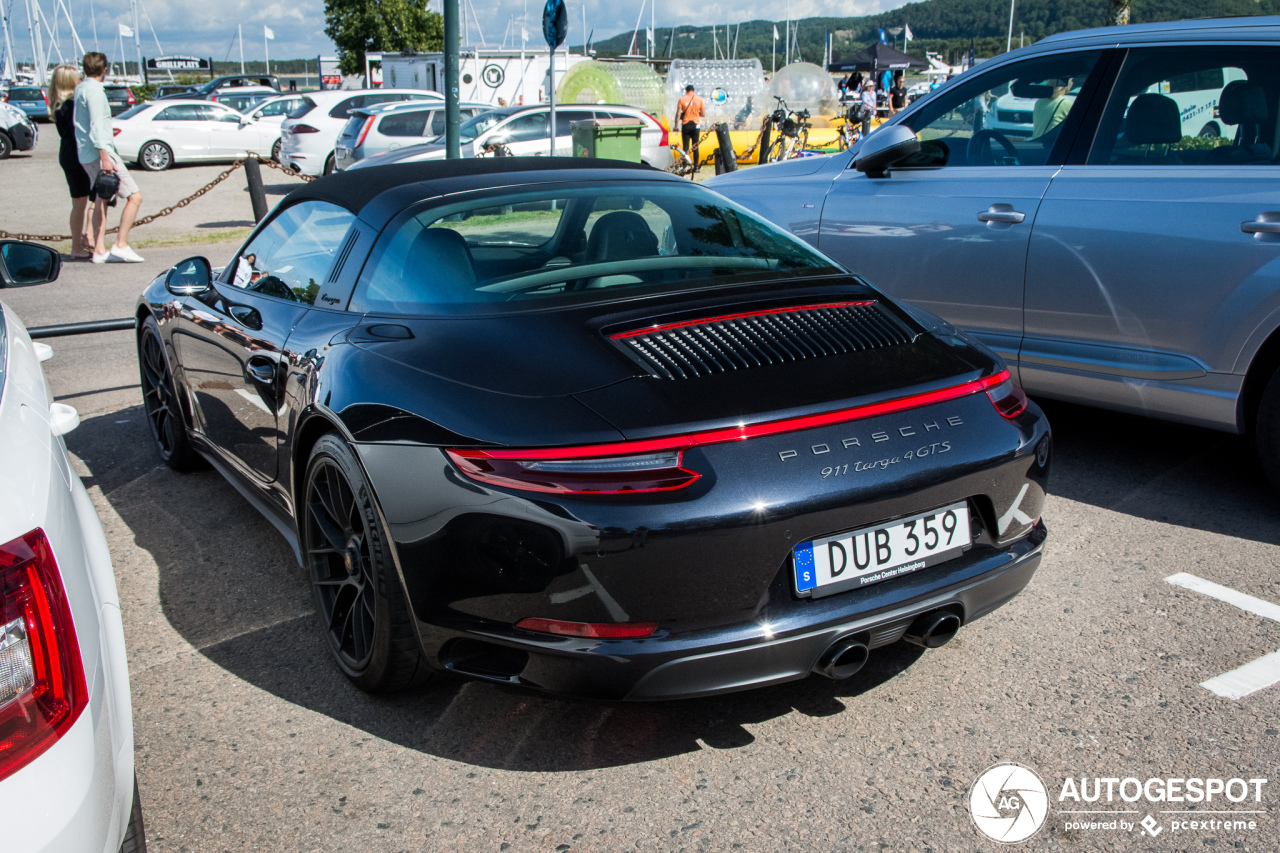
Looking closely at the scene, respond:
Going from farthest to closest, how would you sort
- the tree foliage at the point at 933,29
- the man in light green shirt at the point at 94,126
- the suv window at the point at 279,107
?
the tree foliage at the point at 933,29
the suv window at the point at 279,107
the man in light green shirt at the point at 94,126

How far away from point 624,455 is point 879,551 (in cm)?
63

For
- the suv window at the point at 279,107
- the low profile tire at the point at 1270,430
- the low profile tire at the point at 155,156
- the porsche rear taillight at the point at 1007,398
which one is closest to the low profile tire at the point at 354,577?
the porsche rear taillight at the point at 1007,398

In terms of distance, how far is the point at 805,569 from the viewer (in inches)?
87.6

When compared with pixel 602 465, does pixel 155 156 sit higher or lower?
higher

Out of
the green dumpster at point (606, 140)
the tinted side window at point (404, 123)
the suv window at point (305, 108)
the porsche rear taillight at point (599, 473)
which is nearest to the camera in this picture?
the porsche rear taillight at point (599, 473)

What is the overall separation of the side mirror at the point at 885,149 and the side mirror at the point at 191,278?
2.94m

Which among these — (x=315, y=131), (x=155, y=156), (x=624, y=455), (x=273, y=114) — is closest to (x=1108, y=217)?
(x=624, y=455)

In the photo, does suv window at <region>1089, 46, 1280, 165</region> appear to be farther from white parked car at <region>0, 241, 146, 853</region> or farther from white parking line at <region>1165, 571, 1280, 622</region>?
white parked car at <region>0, 241, 146, 853</region>

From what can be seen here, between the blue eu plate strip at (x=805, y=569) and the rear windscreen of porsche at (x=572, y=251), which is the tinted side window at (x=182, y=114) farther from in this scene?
the blue eu plate strip at (x=805, y=569)

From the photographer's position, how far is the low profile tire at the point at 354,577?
246 cm

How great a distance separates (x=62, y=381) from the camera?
6.17 m

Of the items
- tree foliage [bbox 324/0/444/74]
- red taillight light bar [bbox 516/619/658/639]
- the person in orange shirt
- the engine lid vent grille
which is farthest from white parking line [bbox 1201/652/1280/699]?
tree foliage [bbox 324/0/444/74]

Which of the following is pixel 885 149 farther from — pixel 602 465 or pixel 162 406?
pixel 162 406

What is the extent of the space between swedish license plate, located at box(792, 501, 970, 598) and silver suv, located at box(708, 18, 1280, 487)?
194 cm
